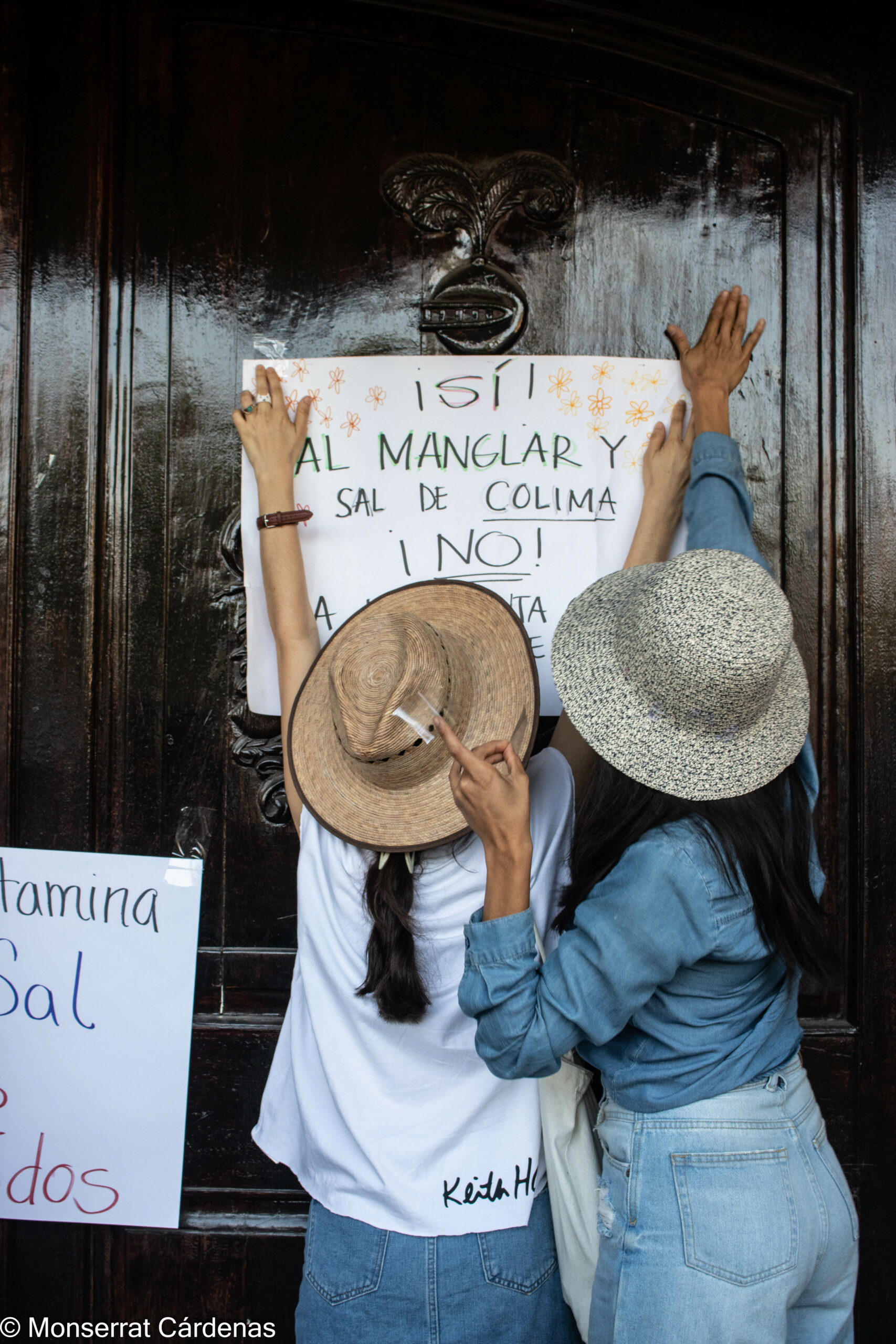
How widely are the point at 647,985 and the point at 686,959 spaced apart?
0.05 metres

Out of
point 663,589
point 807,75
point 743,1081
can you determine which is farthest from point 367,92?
point 743,1081

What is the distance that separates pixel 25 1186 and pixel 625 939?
4.28ft

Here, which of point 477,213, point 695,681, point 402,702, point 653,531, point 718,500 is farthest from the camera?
point 477,213

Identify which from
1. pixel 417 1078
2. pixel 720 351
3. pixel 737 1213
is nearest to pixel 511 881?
pixel 417 1078

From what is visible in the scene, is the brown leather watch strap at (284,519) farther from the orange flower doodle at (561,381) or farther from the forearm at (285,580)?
the orange flower doodle at (561,381)

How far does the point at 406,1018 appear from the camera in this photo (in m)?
1.11

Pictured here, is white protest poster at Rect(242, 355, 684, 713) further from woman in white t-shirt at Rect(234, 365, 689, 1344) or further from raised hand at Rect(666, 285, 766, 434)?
woman in white t-shirt at Rect(234, 365, 689, 1344)

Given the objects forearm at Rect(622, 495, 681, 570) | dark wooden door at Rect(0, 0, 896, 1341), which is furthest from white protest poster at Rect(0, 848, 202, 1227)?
forearm at Rect(622, 495, 681, 570)

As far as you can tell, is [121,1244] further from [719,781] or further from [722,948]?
[719,781]

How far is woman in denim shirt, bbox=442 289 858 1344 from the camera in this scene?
961mm

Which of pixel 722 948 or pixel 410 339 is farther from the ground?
pixel 410 339

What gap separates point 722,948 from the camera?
987mm

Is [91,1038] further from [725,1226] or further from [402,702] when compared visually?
[725,1226]

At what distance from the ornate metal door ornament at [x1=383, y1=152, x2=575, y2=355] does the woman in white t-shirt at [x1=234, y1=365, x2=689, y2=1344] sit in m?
0.64
